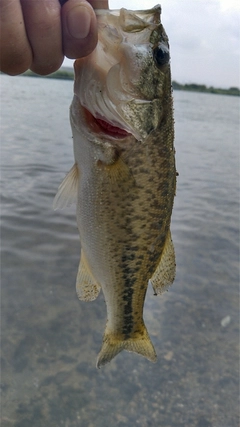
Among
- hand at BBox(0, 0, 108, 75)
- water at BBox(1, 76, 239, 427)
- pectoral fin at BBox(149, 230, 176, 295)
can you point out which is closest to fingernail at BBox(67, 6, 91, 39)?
hand at BBox(0, 0, 108, 75)

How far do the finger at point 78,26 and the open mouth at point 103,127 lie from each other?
56 cm

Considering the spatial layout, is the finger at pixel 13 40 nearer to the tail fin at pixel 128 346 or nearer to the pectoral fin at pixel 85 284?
the pectoral fin at pixel 85 284

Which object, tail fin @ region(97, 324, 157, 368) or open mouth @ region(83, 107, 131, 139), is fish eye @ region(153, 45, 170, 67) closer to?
open mouth @ region(83, 107, 131, 139)

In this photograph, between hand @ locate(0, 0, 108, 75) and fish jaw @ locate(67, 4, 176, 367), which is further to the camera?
fish jaw @ locate(67, 4, 176, 367)

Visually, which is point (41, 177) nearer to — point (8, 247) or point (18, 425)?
point (8, 247)

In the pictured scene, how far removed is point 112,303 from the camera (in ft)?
9.11

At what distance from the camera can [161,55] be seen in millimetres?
2121

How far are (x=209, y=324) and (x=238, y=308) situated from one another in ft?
2.23

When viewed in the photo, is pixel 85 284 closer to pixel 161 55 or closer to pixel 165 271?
pixel 165 271

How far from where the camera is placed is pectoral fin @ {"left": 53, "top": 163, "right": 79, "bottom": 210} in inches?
93.0

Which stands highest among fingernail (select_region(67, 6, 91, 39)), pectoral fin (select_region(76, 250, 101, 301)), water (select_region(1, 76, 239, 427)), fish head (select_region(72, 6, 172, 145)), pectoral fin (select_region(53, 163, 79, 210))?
fingernail (select_region(67, 6, 91, 39))

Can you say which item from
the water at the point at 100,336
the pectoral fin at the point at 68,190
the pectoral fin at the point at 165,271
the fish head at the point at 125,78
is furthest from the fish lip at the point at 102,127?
the water at the point at 100,336

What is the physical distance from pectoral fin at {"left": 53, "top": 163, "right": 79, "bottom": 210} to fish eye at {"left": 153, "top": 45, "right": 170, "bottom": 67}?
0.74 metres

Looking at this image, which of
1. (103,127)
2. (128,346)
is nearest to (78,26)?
(103,127)
